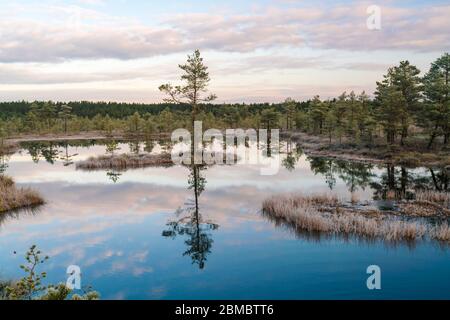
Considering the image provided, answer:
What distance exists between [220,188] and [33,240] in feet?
63.6

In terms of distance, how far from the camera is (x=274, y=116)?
115m

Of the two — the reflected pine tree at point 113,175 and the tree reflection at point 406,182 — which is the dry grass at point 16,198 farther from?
the tree reflection at point 406,182

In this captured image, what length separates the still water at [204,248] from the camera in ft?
57.8

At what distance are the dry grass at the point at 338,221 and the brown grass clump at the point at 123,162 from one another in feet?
99.6

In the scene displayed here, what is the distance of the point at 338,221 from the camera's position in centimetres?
2511

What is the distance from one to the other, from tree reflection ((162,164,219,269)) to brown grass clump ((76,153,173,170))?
2319 cm

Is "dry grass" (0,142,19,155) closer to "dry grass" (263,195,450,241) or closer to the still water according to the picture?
the still water

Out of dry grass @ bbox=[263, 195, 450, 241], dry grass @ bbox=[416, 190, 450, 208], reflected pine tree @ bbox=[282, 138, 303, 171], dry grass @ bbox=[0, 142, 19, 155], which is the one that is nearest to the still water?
dry grass @ bbox=[263, 195, 450, 241]

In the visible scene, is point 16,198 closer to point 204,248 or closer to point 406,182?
point 204,248

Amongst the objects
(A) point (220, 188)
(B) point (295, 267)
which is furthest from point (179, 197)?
(B) point (295, 267)

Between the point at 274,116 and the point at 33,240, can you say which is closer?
the point at 33,240

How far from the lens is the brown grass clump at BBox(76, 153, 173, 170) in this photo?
55625mm
